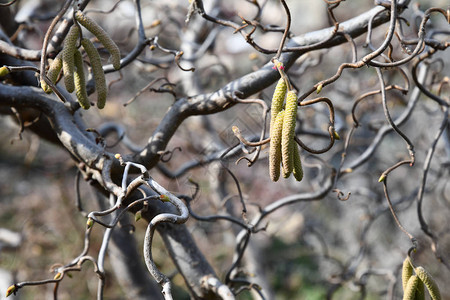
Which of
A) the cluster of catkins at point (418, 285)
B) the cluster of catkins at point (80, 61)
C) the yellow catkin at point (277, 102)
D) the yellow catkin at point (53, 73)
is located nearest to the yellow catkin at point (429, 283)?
the cluster of catkins at point (418, 285)

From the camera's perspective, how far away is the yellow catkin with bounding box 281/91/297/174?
Answer: 943 millimetres

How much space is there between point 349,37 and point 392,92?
167 cm

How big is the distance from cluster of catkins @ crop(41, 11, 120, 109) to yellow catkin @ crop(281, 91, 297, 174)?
1.66 feet

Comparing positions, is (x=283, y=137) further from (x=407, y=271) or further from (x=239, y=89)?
(x=407, y=271)

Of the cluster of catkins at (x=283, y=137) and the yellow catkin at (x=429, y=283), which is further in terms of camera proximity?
the yellow catkin at (x=429, y=283)

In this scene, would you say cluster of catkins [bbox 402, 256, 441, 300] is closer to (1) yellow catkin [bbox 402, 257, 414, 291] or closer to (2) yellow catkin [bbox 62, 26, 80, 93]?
(1) yellow catkin [bbox 402, 257, 414, 291]

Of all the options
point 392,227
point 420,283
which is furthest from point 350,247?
point 420,283

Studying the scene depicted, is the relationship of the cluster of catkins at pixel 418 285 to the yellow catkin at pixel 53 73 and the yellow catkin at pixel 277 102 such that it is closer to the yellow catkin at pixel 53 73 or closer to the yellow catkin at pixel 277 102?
the yellow catkin at pixel 277 102

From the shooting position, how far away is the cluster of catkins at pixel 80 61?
1.18 metres

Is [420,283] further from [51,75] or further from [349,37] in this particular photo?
[51,75]

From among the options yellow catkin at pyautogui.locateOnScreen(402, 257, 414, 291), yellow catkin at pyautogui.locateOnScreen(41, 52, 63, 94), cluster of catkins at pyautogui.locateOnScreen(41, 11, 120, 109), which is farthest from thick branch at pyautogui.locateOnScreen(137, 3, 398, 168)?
yellow catkin at pyautogui.locateOnScreen(402, 257, 414, 291)

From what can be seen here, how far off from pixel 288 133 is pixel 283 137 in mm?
13

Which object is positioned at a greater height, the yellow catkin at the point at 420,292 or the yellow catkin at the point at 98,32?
the yellow catkin at the point at 98,32

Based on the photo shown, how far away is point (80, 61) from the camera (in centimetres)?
126
